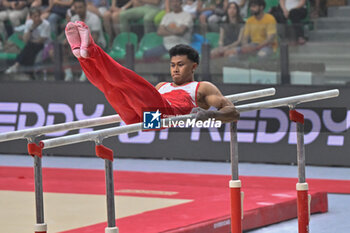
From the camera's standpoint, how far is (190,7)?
34.5ft

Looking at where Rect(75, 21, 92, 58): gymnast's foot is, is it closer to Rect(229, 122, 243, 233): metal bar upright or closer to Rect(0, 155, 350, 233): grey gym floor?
Rect(229, 122, 243, 233): metal bar upright

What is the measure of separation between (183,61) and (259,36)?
13.9 ft

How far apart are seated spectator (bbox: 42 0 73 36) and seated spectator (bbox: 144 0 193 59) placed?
4.66 ft

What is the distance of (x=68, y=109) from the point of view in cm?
1112

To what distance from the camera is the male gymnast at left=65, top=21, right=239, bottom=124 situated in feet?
17.2

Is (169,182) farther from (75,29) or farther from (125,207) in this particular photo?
(75,29)

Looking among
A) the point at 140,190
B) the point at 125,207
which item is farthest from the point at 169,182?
the point at 125,207

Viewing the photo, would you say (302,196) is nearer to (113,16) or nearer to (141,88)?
(141,88)

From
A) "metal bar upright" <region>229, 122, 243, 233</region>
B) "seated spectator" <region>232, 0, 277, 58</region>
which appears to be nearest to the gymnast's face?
"metal bar upright" <region>229, 122, 243, 233</region>

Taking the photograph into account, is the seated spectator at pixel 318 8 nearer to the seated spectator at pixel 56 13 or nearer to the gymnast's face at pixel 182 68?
the seated spectator at pixel 56 13

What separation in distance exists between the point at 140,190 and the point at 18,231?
2035mm

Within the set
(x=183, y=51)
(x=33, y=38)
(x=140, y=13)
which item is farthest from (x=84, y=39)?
(x=33, y=38)

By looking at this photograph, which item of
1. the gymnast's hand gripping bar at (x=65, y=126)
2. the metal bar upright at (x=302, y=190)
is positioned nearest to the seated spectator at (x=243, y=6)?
the gymnast's hand gripping bar at (x=65, y=126)

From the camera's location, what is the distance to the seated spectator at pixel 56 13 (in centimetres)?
1118
